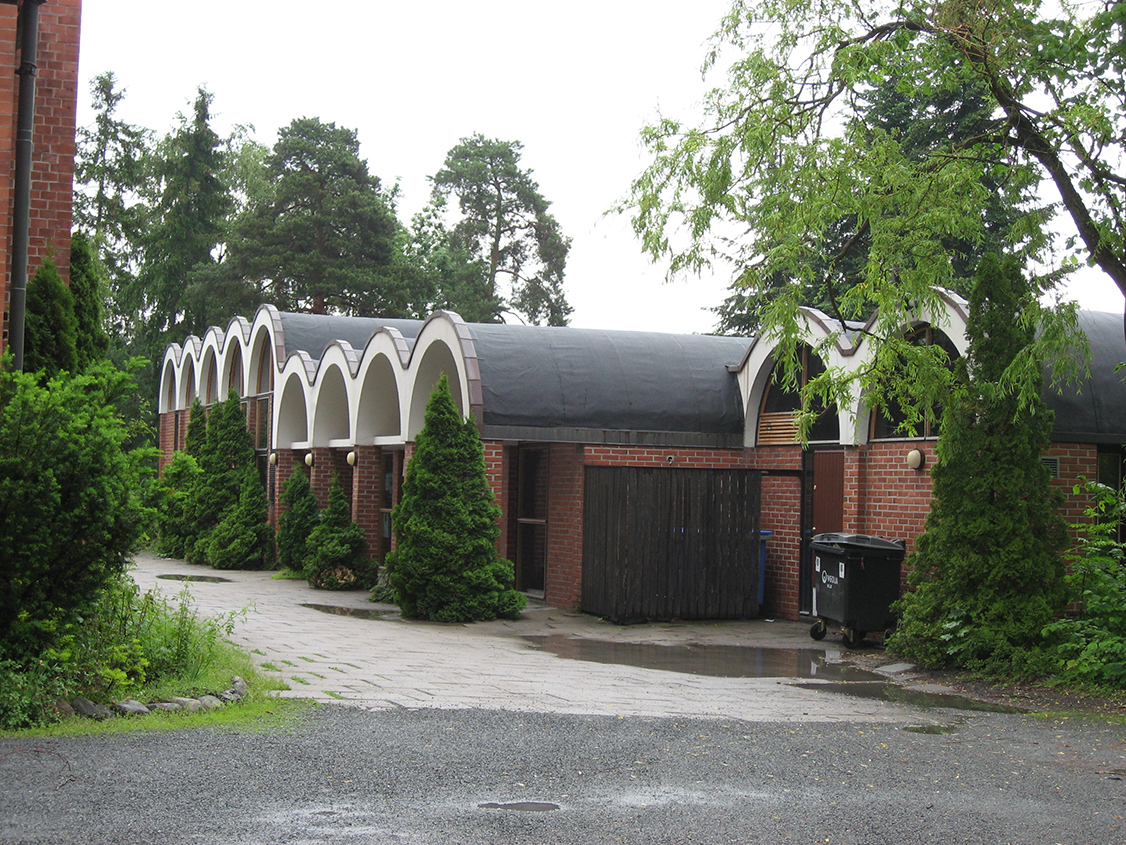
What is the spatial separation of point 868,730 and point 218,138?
47.4 metres

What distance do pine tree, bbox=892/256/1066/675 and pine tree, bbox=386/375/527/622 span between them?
5838 millimetres

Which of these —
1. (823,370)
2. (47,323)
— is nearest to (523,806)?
(47,323)

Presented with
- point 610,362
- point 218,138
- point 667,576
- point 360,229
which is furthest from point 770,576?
point 218,138

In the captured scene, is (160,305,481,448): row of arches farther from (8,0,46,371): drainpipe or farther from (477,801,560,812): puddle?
(477,801,560,812): puddle

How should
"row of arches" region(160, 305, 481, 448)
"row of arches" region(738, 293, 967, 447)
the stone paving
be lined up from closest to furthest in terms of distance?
the stone paving, "row of arches" region(738, 293, 967, 447), "row of arches" region(160, 305, 481, 448)

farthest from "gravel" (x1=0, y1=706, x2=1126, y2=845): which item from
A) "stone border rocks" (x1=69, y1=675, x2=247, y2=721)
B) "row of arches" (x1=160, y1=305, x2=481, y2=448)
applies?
"row of arches" (x1=160, y1=305, x2=481, y2=448)

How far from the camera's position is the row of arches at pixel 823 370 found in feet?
40.8

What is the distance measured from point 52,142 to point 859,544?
9331 mm

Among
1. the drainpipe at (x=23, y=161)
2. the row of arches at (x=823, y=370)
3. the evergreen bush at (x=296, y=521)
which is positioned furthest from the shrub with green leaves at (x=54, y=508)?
the evergreen bush at (x=296, y=521)

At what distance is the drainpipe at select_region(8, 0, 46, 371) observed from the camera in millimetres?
9109

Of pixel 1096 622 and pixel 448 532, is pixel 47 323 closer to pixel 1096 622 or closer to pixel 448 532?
pixel 448 532

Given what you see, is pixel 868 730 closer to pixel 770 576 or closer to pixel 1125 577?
pixel 1125 577

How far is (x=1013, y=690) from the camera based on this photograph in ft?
33.3

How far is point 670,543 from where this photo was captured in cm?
1521
